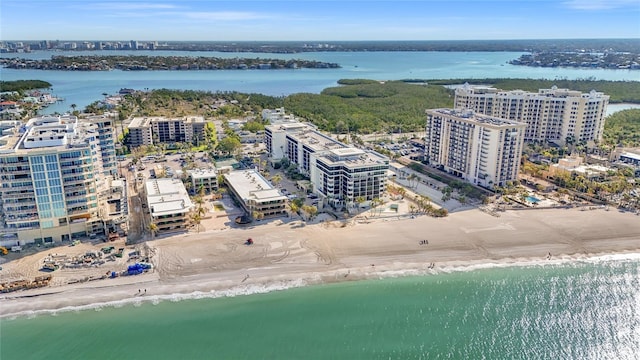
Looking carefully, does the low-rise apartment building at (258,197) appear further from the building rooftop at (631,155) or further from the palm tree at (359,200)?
the building rooftop at (631,155)

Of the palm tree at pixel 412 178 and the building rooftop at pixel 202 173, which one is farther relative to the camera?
the palm tree at pixel 412 178

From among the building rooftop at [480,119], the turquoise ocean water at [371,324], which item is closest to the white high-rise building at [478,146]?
the building rooftop at [480,119]

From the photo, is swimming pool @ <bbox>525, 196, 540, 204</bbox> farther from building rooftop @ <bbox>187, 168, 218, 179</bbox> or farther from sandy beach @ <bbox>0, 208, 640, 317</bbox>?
building rooftop @ <bbox>187, 168, 218, 179</bbox>

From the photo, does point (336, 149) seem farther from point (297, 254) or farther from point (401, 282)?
point (401, 282)

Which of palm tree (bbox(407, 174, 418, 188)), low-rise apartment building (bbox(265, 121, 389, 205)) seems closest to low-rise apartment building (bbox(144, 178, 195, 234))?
low-rise apartment building (bbox(265, 121, 389, 205))

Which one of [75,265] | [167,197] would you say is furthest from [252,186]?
[75,265]

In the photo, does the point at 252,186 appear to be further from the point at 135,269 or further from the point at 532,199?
the point at 532,199
